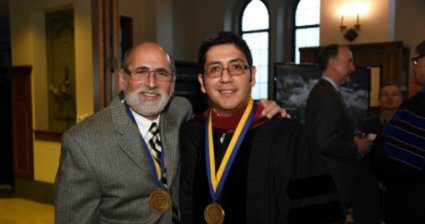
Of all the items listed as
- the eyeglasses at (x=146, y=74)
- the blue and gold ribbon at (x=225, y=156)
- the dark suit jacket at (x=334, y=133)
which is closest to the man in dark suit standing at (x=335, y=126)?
the dark suit jacket at (x=334, y=133)

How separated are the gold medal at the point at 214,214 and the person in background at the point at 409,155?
4.22 feet

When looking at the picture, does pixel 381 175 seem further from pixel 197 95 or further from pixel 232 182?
pixel 197 95

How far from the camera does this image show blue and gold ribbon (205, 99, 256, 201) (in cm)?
163

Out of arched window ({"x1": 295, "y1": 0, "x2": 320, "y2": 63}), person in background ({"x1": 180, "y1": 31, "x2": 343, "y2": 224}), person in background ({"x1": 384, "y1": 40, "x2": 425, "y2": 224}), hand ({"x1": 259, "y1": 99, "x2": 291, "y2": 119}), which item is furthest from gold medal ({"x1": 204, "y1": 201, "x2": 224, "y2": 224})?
arched window ({"x1": 295, "y1": 0, "x2": 320, "y2": 63})

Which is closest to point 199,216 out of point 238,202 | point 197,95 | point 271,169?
point 238,202

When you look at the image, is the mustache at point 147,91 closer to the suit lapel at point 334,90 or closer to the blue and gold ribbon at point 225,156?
the blue and gold ribbon at point 225,156

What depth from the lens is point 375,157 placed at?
2.46m

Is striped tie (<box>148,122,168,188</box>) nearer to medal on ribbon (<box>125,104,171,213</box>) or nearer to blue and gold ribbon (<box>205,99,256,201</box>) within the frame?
medal on ribbon (<box>125,104,171,213</box>)

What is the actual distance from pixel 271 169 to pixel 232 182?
0.60 feet

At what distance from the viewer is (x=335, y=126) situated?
288 centimetres

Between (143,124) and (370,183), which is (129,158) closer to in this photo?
(143,124)

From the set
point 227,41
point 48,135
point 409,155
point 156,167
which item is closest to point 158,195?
point 156,167

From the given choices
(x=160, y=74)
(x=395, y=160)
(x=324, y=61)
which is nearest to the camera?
(x=160, y=74)

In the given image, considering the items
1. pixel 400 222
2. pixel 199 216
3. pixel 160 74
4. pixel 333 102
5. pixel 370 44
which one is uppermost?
pixel 370 44
